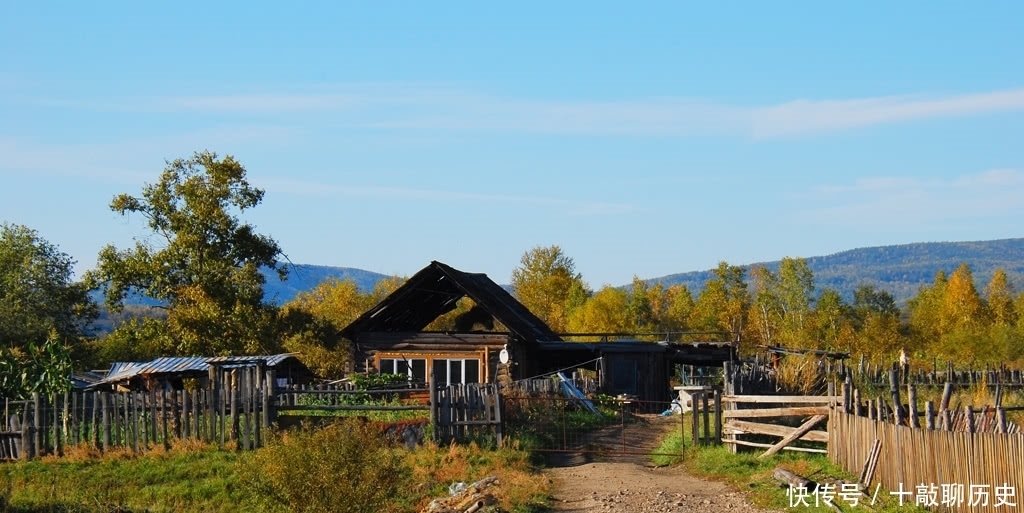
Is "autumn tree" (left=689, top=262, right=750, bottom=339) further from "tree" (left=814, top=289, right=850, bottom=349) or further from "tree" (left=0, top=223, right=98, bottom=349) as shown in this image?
"tree" (left=0, top=223, right=98, bottom=349)

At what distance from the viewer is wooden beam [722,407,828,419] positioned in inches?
874

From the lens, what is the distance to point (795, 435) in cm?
2194

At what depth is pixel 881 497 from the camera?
1730 centimetres

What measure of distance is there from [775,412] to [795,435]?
3.35 feet

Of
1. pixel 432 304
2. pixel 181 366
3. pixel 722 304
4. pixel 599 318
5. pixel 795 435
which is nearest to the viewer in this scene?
pixel 795 435

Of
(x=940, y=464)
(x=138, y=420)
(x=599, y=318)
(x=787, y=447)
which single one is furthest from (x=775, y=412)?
(x=599, y=318)

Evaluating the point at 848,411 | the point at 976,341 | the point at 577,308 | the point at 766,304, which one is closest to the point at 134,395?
the point at 848,411

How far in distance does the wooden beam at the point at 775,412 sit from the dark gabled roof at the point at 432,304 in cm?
1551

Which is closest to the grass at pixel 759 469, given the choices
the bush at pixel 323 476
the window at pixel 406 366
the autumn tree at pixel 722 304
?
the bush at pixel 323 476

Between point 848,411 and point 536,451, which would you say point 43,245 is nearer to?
point 536,451

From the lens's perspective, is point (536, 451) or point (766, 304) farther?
point (766, 304)

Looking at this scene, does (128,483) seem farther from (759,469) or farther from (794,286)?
(794,286)

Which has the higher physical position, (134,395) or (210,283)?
(210,283)

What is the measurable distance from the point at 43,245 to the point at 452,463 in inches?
1563
